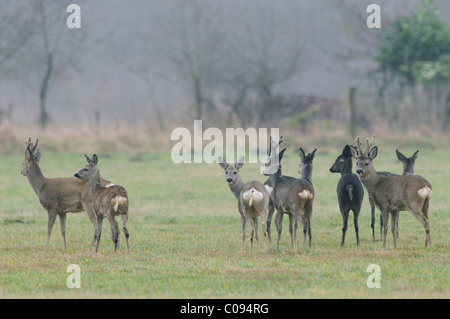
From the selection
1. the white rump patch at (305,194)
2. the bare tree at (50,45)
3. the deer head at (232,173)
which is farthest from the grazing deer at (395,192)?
the bare tree at (50,45)

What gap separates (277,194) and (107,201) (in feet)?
7.64

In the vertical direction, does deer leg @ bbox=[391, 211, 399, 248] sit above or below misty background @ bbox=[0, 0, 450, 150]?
Result: below

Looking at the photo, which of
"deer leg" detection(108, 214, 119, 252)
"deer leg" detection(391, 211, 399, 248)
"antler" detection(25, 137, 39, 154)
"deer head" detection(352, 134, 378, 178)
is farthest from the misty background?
"deer leg" detection(108, 214, 119, 252)

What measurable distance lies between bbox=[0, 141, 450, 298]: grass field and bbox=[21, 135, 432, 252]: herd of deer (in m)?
0.42

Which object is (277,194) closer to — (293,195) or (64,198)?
(293,195)

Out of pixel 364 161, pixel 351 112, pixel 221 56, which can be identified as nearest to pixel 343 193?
pixel 364 161

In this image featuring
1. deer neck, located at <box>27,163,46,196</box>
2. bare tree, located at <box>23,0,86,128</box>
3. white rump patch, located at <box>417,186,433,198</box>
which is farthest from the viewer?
bare tree, located at <box>23,0,86,128</box>

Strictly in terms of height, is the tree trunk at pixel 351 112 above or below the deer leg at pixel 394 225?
above

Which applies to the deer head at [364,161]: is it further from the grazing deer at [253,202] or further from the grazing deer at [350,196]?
the grazing deer at [253,202]

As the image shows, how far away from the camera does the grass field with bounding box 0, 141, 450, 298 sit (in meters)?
8.51

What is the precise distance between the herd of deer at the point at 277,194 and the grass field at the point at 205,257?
42cm

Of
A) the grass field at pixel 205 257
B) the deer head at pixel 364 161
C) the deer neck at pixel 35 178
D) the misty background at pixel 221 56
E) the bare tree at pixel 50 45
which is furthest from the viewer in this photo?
the bare tree at pixel 50 45

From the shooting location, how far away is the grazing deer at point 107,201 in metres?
10.7

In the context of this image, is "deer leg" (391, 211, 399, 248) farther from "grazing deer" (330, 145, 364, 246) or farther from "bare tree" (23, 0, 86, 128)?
"bare tree" (23, 0, 86, 128)
